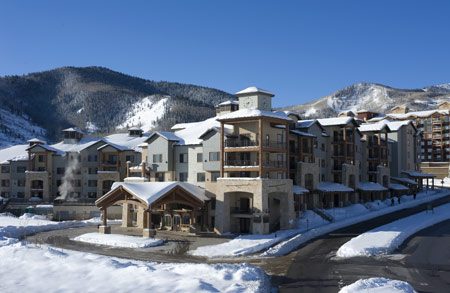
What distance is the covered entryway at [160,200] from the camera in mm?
47531

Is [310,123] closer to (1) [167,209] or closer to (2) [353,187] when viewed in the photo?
(2) [353,187]

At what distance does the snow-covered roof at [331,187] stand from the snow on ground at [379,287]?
38.6 meters

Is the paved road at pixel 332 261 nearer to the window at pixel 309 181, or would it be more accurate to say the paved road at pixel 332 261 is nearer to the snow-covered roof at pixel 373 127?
the window at pixel 309 181

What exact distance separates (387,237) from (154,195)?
24237 mm

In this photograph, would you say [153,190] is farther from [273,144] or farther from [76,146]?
[76,146]

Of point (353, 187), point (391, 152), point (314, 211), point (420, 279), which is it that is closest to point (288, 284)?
point (420, 279)

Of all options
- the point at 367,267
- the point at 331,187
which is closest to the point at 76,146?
the point at 331,187

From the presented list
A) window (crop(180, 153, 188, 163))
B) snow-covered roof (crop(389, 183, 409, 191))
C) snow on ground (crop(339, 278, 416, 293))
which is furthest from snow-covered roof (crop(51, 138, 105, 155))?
snow on ground (crop(339, 278, 416, 293))

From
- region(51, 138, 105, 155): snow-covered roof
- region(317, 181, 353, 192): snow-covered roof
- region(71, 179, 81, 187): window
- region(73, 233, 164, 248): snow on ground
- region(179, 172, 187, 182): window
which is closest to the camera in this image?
region(73, 233, 164, 248): snow on ground

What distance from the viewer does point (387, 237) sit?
40812mm

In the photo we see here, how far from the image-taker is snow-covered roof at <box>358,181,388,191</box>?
73.5 metres

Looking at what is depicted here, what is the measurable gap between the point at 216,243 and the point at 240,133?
49.7 feet

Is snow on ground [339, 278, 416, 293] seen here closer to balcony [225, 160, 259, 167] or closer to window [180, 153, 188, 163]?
balcony [225, 160, 259, 167]

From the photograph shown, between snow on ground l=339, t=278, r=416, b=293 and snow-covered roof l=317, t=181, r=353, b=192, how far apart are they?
38.6 metres
